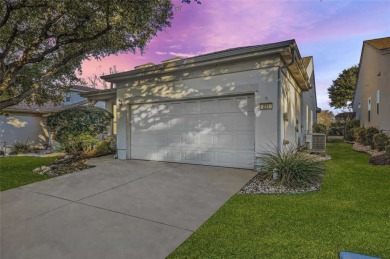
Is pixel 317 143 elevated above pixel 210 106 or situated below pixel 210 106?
below

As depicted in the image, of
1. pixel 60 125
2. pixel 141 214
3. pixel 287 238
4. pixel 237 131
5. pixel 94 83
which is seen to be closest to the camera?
pixel 287 238

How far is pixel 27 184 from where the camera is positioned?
5.86 metres

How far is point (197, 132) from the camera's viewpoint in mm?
7863

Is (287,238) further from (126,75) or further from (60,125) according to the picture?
(60,125)

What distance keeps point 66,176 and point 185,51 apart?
309 inches

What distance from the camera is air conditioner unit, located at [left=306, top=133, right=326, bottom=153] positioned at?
10.3 metres

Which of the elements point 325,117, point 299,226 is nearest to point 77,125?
point 299,226

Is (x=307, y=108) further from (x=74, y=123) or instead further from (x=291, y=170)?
(x=74, y=123)

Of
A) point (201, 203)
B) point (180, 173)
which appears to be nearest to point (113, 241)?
point (201, 203)

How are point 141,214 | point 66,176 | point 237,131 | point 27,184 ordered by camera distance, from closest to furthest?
point 141,214 → point 27,184 → point 66,176 → point 237,131

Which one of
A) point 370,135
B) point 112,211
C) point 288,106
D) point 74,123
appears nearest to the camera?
point 112,211

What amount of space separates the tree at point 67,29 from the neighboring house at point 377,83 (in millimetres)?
11303

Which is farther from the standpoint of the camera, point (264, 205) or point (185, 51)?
point (185, 51)

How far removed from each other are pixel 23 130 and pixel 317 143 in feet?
61.2
